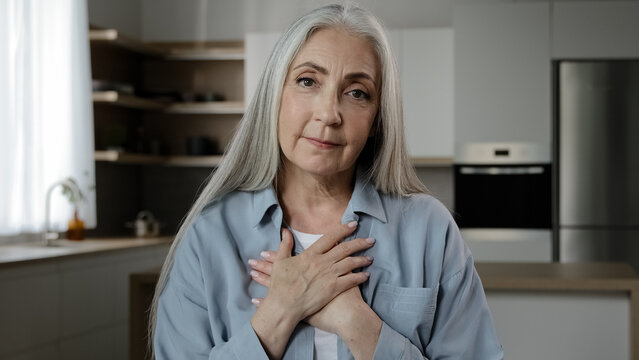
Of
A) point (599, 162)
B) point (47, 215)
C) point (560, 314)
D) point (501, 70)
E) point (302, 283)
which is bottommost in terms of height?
point (560, 314)

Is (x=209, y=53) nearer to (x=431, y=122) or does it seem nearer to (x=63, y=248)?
(x=431, y=122)

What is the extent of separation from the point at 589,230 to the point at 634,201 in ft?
1.02

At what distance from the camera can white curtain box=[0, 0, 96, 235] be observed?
13.5ft

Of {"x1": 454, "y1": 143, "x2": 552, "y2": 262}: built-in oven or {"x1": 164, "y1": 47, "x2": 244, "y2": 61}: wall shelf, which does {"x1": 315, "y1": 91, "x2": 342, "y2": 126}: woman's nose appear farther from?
{"x1": 164, "y1": 47, "x2": 244, "y2": 61}: wall shelf

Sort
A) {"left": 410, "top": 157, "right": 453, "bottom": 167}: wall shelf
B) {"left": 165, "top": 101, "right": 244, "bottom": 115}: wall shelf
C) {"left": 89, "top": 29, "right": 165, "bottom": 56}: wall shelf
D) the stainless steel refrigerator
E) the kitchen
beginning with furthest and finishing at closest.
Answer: {"left": 165, "top": 101, "right": 244, "bottom": 115}: wall shelf
{"left": 410, "top": 157, "right": 453, "bottom": 167}: wall shelf
{"left": 89, "top": 29, "right": 165, "bottom": 56}: wall shelf
the stainless steel refrigerator
the kitchen

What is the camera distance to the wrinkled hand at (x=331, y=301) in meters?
1.33

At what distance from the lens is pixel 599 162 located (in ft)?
15.3

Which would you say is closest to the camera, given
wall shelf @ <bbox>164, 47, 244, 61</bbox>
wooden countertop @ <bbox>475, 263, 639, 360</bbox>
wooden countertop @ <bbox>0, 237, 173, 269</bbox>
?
wooden countertop @ <bbox>475, 263, 639, 360</bbox>

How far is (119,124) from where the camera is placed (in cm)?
548

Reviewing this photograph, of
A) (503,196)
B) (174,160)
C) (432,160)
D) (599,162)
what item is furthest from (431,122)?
(174,160)

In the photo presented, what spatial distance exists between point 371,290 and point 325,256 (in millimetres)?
101

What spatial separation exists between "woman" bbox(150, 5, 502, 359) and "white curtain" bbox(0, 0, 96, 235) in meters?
3.00

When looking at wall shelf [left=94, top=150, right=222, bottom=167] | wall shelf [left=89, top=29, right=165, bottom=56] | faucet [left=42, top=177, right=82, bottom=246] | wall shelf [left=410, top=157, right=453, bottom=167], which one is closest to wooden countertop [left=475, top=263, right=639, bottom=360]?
wall shelf [left=410, top=157, right=453, bottom=167]

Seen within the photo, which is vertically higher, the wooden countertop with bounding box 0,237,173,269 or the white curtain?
the white curtain
